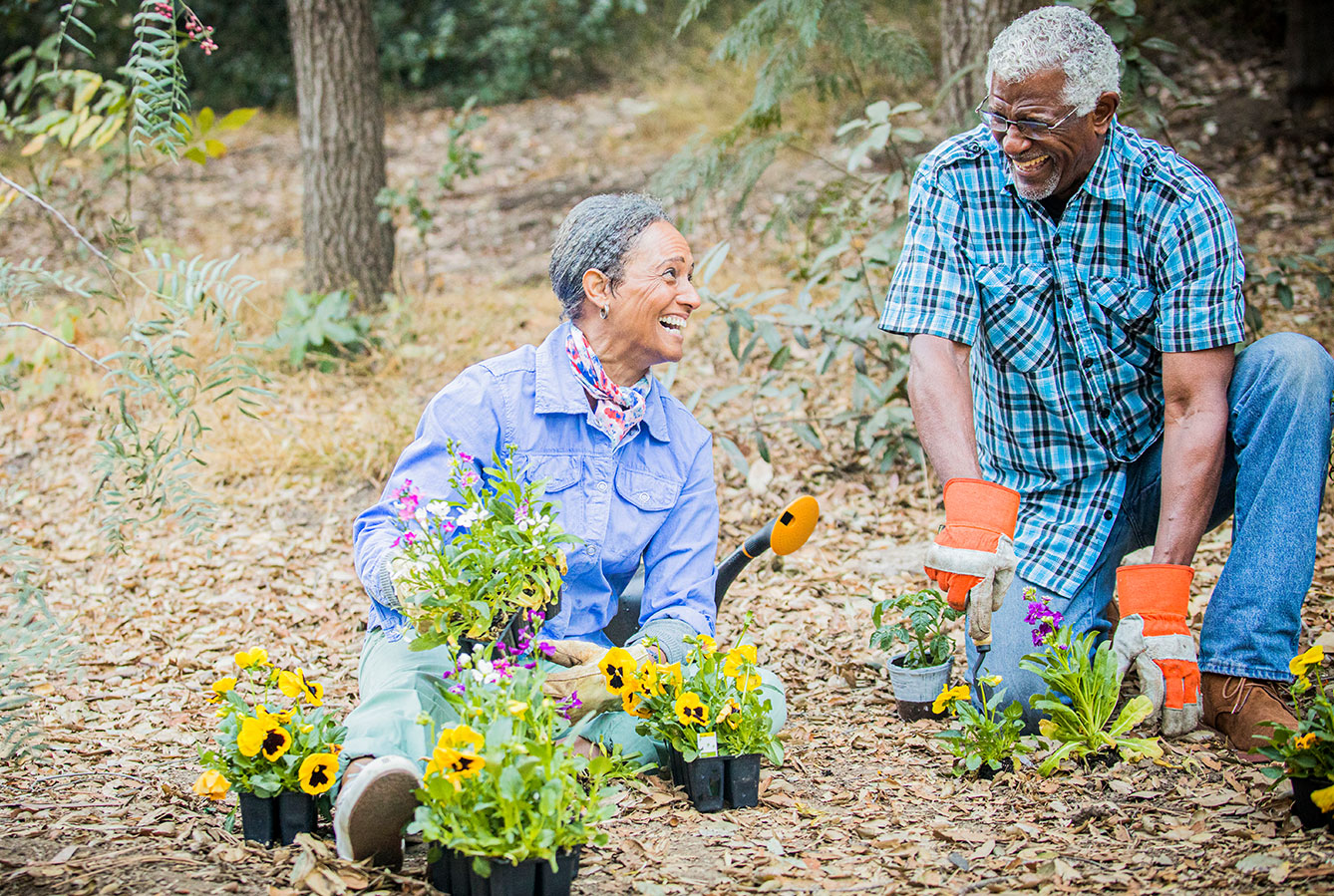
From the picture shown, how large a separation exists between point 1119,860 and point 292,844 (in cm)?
135

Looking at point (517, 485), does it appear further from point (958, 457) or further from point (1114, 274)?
point (1114, 274)

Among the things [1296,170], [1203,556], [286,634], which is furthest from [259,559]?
[1296,170]

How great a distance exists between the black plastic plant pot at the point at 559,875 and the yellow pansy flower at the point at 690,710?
385mm

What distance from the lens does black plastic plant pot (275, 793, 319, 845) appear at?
1802 millimetres

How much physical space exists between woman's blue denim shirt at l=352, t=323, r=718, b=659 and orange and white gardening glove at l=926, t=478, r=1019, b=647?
20.2 inches

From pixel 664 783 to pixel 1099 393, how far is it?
1265 millimetres

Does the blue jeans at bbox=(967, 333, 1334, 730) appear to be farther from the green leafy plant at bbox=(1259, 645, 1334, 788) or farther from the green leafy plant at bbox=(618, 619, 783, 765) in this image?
the green leafy plant at bbox=(618, 619, 783, 765)

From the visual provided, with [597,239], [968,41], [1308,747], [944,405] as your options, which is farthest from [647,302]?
[968,41]

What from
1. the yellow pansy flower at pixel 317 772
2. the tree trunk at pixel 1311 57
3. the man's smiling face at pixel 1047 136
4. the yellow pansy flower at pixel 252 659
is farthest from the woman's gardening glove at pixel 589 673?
the tree trunk at pixel 1311 57

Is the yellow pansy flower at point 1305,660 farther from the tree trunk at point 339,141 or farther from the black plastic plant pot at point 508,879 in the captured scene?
the tree trunk at point 339,141

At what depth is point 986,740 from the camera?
2127 mm

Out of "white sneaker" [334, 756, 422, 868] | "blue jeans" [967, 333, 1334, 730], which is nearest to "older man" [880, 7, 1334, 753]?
"blue jeans" [967, 333, 1334, 730]

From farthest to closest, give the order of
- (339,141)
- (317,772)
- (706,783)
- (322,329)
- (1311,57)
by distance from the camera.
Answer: (1311,57), (339,141), (322,329), (706,783), (317,772)

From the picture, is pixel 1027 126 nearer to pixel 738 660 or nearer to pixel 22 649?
pixel 738 660
